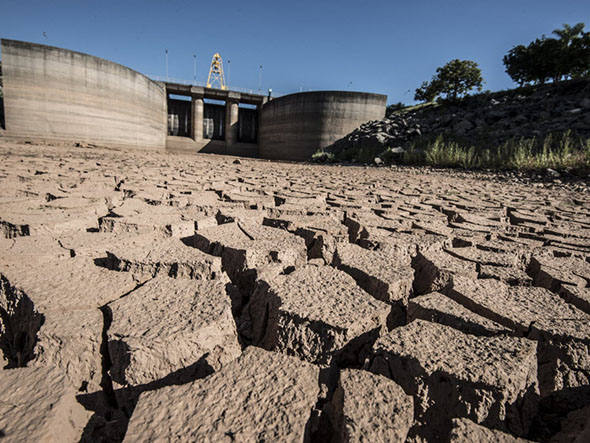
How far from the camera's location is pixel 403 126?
35.9 feet

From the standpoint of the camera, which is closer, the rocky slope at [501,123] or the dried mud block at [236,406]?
the dried mud block at [236,406]

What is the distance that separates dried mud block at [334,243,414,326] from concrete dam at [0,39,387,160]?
13046 mm

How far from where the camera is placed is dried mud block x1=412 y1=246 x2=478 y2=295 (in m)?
1.16

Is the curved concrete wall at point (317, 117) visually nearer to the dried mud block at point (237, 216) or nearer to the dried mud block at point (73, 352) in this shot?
the dried mud block at point (237, 216)

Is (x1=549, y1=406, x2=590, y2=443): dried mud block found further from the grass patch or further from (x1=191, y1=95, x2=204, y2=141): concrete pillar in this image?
(x1=191, y1=95, x2=204, y2=141): concrete pillar

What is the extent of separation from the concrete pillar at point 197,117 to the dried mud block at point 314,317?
17173 millimetres

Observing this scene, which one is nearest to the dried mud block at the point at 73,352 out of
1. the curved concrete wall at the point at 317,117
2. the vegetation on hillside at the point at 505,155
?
the vegetation on hillside at the point at 505,155

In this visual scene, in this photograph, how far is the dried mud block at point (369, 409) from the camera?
0.52 metres

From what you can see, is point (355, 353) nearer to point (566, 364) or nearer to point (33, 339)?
point (566, 364)

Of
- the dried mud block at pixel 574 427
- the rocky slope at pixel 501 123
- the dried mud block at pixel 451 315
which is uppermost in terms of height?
the rocky slope at pixel 501 123

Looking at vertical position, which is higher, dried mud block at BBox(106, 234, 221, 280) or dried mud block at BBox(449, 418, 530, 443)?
dried mud block at BBox(106, 234, 221, 280)

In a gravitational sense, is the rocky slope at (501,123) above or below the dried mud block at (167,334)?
above

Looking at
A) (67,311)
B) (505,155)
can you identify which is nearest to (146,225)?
(67,311)

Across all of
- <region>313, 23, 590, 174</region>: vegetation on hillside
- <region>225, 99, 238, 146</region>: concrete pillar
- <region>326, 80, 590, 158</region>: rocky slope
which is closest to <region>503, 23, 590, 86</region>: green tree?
<region>313, 23, 590, 174</region>: vegetation on hillside
